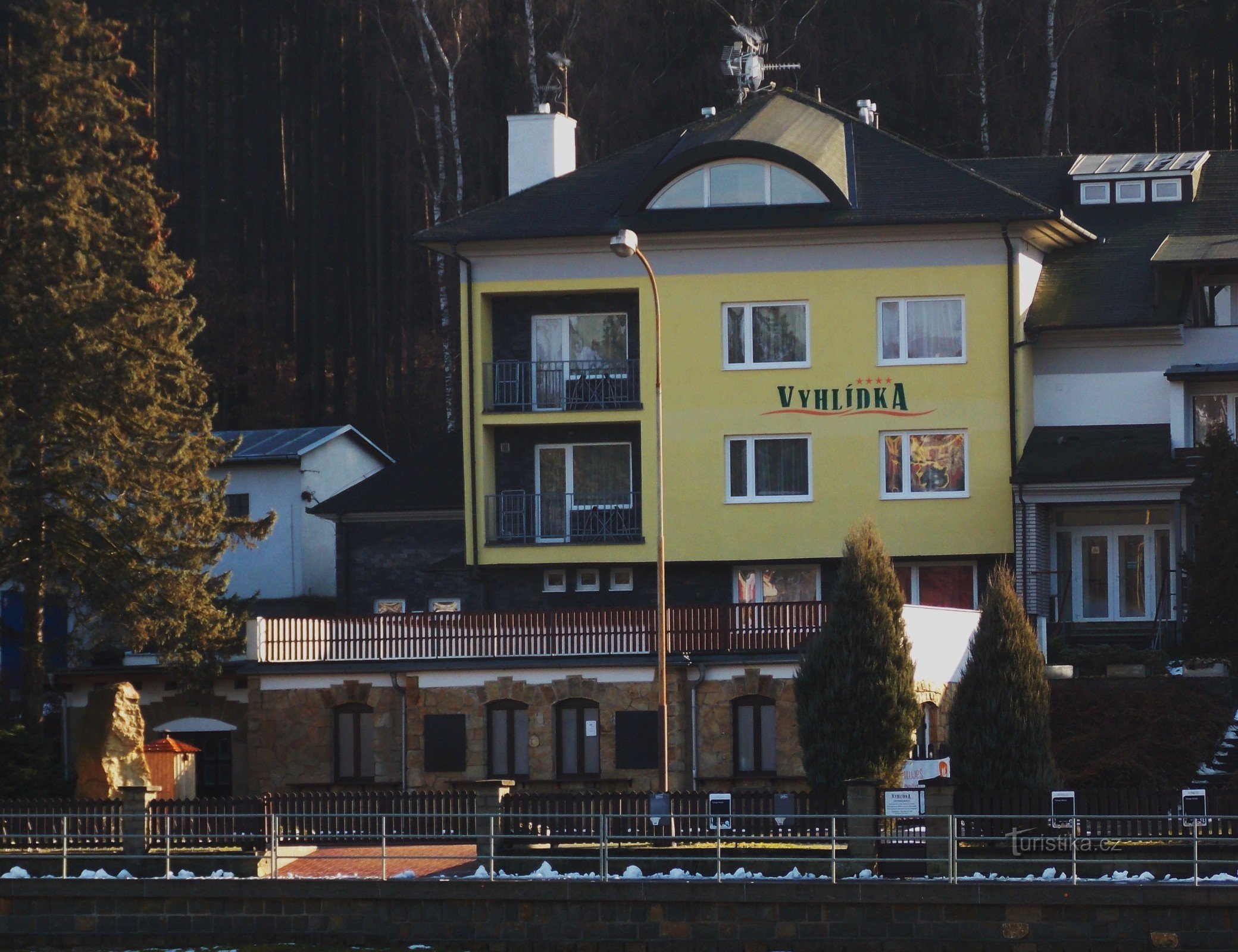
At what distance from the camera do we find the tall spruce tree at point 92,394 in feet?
125

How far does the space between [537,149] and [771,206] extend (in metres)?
6.70

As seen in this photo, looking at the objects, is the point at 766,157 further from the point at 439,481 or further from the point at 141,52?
the point at 141,52

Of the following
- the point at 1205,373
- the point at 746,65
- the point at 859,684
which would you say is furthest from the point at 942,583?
the point at 746,65

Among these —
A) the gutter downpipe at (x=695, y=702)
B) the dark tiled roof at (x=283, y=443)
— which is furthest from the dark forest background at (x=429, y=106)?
the gutter downpipe at (x=695, y=702)

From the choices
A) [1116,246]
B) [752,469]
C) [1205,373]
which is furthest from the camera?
[1116,246]

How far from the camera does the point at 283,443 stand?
180 feet

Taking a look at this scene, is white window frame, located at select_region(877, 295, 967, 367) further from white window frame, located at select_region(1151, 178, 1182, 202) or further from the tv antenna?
the tv antenna

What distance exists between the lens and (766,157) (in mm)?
42875

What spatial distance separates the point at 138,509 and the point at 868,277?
14903mm

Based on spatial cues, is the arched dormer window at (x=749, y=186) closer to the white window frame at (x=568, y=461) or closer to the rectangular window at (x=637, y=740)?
the white window frame at (x=568, y=461)

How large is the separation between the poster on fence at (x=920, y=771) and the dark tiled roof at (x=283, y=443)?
25.0 metres

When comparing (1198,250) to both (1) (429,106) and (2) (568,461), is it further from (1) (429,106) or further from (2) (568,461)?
(1) (429,106)

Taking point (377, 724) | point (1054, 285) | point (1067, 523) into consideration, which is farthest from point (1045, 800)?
point (1054, 285)

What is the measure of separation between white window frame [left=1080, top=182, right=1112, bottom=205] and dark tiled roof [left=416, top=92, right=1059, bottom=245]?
390cm
